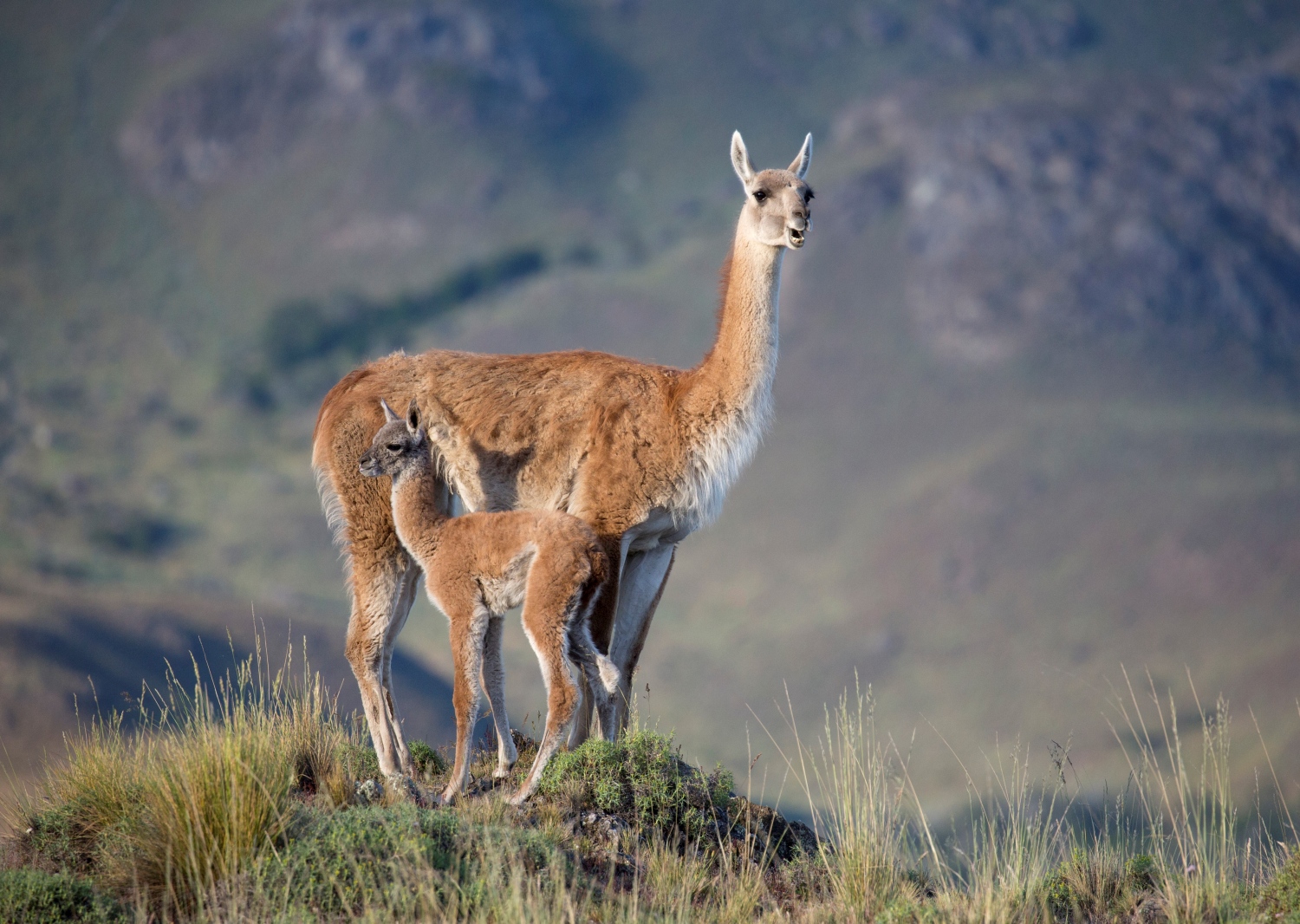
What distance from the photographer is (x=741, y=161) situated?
12.9m

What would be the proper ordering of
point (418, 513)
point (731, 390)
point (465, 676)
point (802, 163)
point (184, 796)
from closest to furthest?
point (184, 796) → point (465, 676) → point (418, 513) → point (731, 390) → point (802, 163)

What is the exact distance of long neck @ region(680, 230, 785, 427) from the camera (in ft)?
37.1

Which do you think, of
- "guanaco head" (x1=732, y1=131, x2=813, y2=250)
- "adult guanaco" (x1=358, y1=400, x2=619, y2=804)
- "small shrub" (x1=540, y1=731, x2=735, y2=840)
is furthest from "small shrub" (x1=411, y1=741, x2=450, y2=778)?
"guanaco head" (x1=732, y1=131, x2=813, y2=250)

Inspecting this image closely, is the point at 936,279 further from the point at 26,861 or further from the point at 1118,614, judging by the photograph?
the point at 26,861

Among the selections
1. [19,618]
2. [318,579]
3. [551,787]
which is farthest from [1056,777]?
[318,579]

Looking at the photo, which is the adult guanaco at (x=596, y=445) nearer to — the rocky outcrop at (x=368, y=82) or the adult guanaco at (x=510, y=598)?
the adult guanaco at (x=510, y=598)

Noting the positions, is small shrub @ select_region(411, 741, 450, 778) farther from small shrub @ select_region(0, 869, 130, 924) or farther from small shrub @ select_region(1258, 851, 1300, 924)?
small shrub @ select_region(1258, 851, 1300, 924)

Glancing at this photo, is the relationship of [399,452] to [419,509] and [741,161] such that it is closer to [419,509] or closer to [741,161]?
[419,509]

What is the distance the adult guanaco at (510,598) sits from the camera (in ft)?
30.9

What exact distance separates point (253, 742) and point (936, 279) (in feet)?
447

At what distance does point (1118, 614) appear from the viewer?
97500 mm

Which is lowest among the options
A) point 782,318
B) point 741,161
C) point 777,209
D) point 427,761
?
point 427,761

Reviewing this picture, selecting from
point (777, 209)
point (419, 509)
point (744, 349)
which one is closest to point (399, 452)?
point (419, 509)

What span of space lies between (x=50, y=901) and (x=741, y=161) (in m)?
8.14
